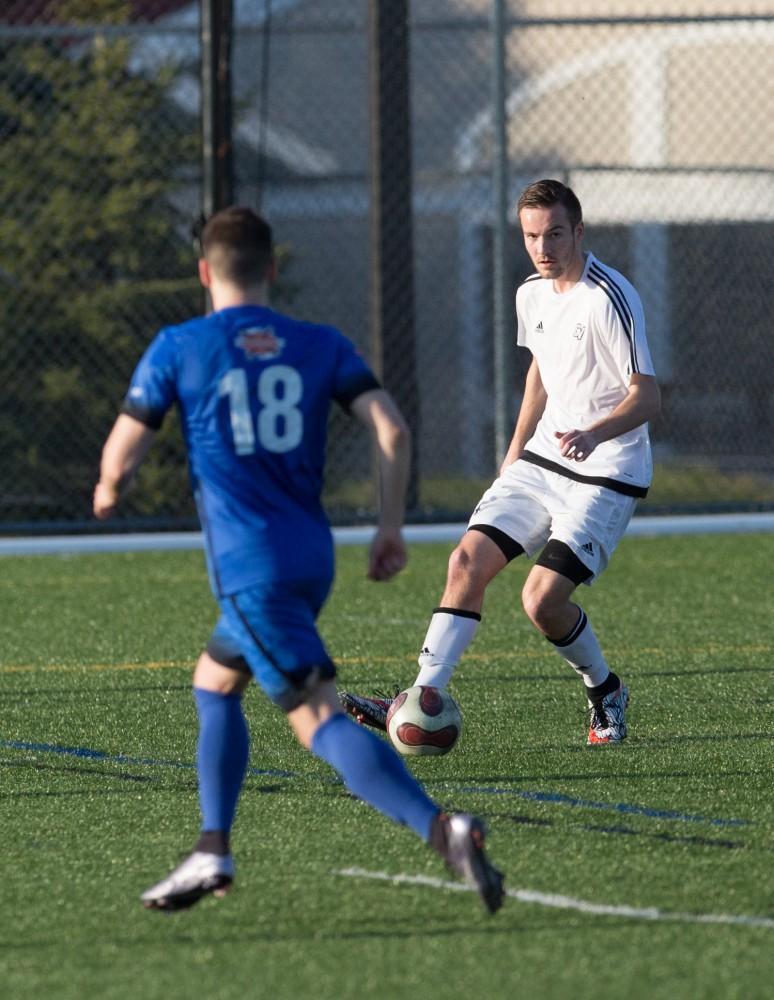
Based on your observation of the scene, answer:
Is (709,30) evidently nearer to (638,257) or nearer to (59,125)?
(638,257)

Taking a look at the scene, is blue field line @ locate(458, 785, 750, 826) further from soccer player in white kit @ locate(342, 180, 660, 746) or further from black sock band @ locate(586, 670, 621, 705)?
black sock band @ locate(586, 670, 621, 705)

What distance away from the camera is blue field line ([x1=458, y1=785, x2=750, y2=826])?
5133 mm

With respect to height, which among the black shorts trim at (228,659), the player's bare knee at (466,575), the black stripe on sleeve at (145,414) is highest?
the black stripe on sleeve at (145,414)

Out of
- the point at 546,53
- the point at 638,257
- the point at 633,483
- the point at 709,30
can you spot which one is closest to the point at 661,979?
the point at 633,483

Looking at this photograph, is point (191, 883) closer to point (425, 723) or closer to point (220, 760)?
point (220, 760)

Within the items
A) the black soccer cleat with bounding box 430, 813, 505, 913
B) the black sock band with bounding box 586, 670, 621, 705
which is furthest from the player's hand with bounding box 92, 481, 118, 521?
the black sock band with bounding box 586, 670, 621, 705

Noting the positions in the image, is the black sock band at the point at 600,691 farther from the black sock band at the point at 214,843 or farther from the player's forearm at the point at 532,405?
the black sock band at the point at 214,843

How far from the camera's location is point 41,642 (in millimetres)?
8742

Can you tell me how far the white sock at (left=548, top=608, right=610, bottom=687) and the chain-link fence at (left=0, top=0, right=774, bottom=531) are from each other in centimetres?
580

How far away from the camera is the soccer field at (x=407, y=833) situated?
151 inches

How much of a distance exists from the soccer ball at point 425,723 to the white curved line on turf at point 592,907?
1402 mm

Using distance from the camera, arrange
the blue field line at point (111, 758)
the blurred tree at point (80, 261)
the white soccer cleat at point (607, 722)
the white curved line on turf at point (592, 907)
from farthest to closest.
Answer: the blurred tree at point (80, 261) → the white soccer cleat at point (607, 722) → the blue field line at point (111, 758) → the white curved line on turf at point (592, 907)

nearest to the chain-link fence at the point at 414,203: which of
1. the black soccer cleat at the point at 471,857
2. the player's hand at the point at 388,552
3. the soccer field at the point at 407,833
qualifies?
the soccer field at the point at 407,833

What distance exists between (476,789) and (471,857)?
156cm
